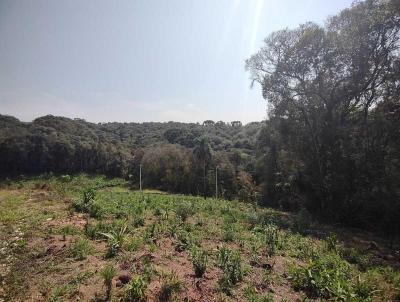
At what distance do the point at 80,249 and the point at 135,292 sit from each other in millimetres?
2972

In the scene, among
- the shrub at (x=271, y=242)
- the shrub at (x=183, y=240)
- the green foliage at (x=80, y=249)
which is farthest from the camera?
the shrub at (x=271, y=242)

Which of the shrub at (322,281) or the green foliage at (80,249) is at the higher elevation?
the green foliage at (80,249)

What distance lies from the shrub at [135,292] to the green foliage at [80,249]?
2446 mm

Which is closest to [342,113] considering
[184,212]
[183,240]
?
[184,212]

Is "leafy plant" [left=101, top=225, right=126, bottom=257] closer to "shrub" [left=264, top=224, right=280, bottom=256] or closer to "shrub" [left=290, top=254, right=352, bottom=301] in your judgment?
"shrub" [left=264, top=224, right=280, bottom=256]

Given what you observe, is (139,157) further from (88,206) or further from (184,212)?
(184,212)

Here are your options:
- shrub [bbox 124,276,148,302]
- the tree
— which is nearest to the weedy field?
shrub [bbox 124,276,148,302]

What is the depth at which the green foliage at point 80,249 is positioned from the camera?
8.37 m

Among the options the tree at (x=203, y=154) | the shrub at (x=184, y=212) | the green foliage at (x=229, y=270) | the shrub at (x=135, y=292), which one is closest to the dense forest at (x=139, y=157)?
the tree at (x=203, y=154)

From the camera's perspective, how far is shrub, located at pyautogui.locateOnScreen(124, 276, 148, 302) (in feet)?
20.5

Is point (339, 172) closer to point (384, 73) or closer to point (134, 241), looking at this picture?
point (384, 73)

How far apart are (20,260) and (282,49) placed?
1750 centimetres

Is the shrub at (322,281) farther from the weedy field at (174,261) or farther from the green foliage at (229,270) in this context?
the green foliage at (229,270)

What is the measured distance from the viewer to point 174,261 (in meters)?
8.14
